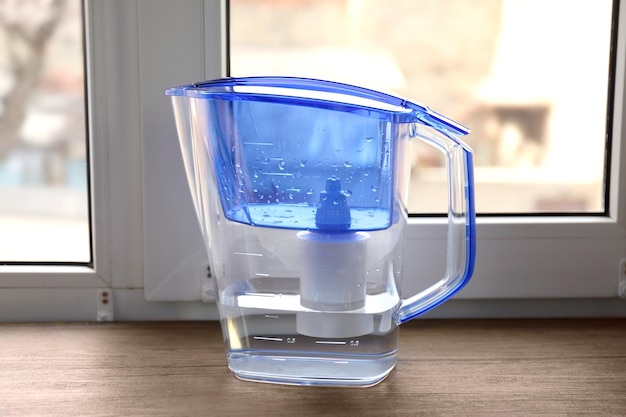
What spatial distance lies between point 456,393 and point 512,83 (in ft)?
1.42

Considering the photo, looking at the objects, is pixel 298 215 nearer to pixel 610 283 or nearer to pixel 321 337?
pixel 321 337

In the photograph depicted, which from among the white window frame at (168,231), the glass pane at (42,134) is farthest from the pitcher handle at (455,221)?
the glass pane at (42,134)

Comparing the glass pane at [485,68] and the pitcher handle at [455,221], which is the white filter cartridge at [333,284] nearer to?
the pitcher handle at [455,221]

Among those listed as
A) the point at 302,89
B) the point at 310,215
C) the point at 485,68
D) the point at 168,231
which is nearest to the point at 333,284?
the point at 310,215

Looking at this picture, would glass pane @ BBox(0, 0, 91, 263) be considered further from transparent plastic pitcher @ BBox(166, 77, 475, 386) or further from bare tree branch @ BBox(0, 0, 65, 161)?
transparent plastic pitcher @ BBox(166, 77, 475, 386)

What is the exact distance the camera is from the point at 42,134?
0.92 meters

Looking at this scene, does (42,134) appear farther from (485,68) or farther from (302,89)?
(485,68)

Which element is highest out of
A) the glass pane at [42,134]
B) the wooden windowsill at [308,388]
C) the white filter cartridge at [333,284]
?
the glass pane at [42,134]

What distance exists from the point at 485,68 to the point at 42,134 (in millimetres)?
560

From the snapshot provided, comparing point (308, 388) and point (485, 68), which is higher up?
point (485, 68)

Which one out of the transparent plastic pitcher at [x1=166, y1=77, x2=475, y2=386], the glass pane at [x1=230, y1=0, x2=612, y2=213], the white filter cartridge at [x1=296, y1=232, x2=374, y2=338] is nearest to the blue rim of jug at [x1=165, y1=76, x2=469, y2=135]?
the transparent plastic pitcher at [x1=166, y1=77, x2=475, y2=386]

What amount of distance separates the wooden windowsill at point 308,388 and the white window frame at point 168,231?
40mm

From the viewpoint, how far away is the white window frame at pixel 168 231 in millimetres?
859

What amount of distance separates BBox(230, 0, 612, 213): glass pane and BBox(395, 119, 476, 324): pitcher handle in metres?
0.21
